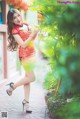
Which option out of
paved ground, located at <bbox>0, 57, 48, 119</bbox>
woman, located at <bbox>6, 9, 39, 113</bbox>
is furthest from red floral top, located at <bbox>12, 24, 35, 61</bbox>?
paved ground, located at <bbox>0, 57, 48, 119</bbox>

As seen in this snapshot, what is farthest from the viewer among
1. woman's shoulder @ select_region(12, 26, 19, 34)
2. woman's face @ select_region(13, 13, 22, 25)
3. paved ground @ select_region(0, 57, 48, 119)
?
woman's face @ select_region(13, 13, 22, 25)

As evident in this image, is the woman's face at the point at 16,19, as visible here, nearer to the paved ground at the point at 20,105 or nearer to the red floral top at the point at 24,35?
the red floral top at the point at 24,35

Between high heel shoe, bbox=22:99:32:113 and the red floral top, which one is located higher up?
the red floral top

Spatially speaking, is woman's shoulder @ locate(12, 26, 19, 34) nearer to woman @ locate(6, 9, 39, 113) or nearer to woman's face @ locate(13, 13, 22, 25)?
woman @ locate(6, 9, 39, 113)

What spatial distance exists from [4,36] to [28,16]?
466cm

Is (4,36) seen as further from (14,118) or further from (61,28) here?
(61,28)

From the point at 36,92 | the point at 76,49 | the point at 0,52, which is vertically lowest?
the point at 36,92

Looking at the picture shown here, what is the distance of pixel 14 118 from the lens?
6867 millimetres

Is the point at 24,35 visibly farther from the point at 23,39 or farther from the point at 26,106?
the point at 26,106

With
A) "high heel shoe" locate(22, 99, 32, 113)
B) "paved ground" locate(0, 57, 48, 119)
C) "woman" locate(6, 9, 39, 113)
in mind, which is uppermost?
"woman" locate(6, 9, 39, 113)

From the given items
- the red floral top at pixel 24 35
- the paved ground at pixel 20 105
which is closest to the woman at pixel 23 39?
the red floral top at pixel 24 35

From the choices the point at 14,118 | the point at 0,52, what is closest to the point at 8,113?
the point at 14,118

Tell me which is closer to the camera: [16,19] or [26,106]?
[26,106]

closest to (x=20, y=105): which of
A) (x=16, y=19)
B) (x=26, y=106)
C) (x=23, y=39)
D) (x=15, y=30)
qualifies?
(x=26, y=106)
